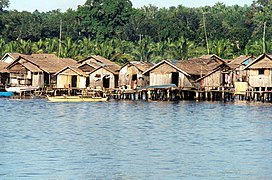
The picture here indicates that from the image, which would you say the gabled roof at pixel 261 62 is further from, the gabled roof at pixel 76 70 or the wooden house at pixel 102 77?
the gabled roof at pixel 76 70

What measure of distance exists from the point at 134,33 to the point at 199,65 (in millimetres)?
34974

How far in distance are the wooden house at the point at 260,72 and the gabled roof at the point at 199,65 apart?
3.51 m

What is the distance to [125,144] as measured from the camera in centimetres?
2750

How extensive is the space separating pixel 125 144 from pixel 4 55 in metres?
37.2

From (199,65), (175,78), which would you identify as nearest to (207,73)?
(199,65)

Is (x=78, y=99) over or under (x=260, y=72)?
under

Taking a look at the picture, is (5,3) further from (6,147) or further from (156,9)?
(6,147)

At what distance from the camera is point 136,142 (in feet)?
92.3

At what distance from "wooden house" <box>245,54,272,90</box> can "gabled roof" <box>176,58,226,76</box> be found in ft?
11.5

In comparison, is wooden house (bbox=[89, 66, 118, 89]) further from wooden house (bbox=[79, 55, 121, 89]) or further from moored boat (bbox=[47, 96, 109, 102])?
moored boat (bbox=[47, 96, 109, 102])

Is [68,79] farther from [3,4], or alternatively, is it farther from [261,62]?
[3,4]

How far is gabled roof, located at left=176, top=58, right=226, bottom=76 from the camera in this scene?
49.7 metres

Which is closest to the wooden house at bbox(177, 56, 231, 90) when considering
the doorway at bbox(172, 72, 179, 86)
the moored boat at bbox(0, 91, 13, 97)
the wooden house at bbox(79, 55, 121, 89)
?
the doorway at bbox(172, 72, 179, 86)

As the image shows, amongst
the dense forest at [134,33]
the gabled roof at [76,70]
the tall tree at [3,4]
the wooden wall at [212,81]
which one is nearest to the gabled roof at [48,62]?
the gabled roof at [76,70]
